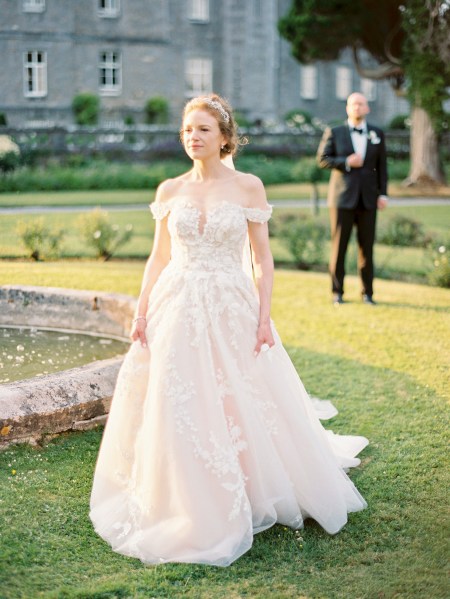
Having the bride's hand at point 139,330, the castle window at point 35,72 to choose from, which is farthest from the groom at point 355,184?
the castle window at point 35,72

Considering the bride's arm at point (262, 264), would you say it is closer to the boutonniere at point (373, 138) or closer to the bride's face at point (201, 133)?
the bride's face at point (201, 133)

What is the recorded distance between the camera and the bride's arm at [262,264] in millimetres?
3988

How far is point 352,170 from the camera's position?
345 inches

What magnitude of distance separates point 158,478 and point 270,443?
20.7 inches

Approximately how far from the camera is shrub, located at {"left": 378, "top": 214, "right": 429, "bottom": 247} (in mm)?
13711

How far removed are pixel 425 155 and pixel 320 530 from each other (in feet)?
73.1

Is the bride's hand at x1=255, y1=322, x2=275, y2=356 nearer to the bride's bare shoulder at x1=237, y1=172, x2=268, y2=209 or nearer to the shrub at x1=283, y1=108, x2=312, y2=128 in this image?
the bride's bare shoulder at x1=237, y1=172, x2=268, y2=209

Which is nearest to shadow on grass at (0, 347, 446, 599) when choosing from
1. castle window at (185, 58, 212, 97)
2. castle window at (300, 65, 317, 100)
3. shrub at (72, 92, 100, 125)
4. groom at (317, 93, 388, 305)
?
groom at (317, 93, 388, 305)

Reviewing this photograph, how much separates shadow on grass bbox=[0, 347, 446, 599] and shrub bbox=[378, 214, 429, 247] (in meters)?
8.91

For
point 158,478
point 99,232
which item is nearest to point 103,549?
point 158,478

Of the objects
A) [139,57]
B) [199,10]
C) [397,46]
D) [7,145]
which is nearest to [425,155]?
[397,46]

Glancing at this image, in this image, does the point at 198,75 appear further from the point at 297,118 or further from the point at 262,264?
the point at 262,264

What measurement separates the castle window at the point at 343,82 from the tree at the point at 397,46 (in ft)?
47.4

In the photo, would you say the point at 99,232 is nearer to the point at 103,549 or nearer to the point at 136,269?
the point at 136,269
